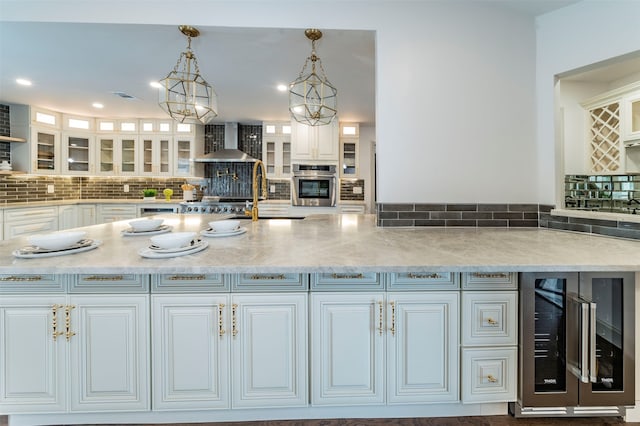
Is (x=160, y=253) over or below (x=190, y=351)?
over

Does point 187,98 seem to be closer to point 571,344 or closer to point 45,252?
point 45,252

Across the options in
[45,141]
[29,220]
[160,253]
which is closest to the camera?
[160,253]

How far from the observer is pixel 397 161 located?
89.1 inches

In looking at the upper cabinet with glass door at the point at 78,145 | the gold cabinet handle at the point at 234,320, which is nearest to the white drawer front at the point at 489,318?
the gold cabinet handle at the point at 234,320

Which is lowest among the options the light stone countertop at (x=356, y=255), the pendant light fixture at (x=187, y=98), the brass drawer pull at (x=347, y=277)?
the brass drawer pull at (x=347, y=277)

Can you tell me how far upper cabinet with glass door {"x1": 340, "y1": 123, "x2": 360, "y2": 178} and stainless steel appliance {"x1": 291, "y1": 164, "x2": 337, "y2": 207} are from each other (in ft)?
1.39

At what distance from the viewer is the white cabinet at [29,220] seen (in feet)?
13.6

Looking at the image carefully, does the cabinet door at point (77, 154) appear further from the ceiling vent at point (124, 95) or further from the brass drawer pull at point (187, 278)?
the brass drawer pull at point (187, 278)

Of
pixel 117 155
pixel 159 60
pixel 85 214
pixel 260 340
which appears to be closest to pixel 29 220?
pixel 85 214

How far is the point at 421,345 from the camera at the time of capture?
4.57 ft

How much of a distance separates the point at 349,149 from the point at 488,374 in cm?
454

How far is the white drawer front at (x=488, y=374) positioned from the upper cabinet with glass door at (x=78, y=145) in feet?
20.6

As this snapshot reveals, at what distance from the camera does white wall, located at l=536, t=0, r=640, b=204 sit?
1853 mm

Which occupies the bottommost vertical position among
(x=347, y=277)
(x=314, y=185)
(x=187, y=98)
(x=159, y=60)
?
(x=347, y=277)
